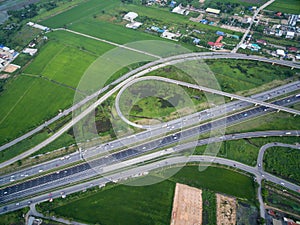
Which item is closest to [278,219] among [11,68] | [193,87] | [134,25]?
[193,87]

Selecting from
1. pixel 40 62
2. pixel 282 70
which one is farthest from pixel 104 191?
pixel 282 70

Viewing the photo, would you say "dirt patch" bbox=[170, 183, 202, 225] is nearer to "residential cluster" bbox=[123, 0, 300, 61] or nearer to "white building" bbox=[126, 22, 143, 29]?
"residential cluster" bbox=[123, 0, 300, 61]

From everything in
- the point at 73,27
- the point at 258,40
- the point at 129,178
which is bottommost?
the point at 129,178

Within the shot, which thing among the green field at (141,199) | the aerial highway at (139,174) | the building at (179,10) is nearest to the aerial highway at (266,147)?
the aerial highway at (139,174)

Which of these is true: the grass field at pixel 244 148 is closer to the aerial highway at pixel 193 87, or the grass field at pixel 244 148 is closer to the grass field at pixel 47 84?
the aerial highway at pixel 193 87

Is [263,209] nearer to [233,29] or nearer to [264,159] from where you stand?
[264,159]

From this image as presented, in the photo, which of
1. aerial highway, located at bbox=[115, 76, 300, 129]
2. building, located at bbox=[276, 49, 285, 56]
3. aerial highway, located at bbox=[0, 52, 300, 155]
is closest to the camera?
aerial highway, located at bbox=[0, 52, 300, 155]

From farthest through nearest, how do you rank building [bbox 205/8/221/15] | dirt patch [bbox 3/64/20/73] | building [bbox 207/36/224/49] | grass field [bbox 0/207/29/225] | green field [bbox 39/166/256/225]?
building [bbox 205/8/221/15], building [bbox 207/36/224/49], dirt patch [bbox 3/64/20/73], green field [bbox 39/166/256/225], grass field [bbox 0/207/29/225]

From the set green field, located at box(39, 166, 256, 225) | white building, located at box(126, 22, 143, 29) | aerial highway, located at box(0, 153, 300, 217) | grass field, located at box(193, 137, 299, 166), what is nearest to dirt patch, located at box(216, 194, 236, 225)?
green field, located at box(39, 166, 256, 225)
